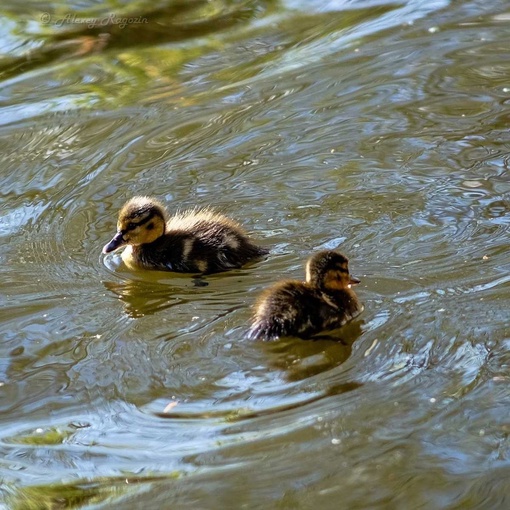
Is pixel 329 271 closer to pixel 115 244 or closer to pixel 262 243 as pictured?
pixel 262 243

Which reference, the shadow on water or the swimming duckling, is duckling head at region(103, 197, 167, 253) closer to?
the swimming duckling

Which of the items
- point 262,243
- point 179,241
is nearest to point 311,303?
point 262,243

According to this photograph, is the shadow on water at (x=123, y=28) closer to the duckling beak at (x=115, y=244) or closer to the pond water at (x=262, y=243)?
the pond water at (x=262, y=243)

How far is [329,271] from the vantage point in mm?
3891

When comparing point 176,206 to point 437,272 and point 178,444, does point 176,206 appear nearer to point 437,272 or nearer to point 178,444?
point 437,272

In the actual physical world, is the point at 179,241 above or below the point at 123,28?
below

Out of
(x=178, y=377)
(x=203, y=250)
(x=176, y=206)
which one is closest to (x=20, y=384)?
(x=178, y=377)

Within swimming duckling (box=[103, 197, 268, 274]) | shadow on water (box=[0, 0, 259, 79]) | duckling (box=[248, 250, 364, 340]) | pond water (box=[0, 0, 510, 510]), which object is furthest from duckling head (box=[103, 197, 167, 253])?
shadow on water (box=[0, 0, 259, 79])

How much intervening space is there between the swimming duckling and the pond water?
7 centimetres

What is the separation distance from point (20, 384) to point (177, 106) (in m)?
2.58

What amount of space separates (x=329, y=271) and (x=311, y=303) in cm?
16

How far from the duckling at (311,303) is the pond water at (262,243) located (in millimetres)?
61

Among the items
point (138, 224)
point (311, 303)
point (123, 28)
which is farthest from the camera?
point (123, 28)

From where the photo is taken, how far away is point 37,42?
22.7 ft
